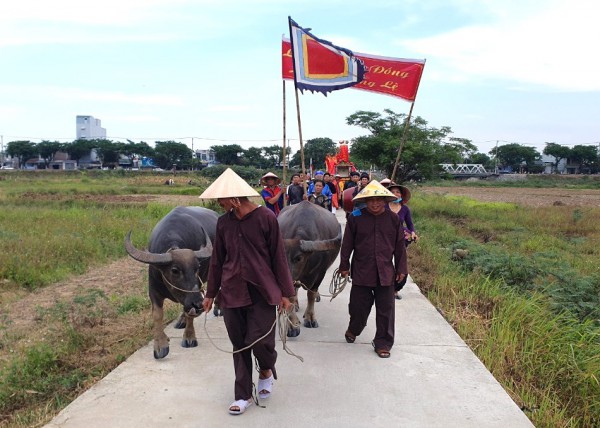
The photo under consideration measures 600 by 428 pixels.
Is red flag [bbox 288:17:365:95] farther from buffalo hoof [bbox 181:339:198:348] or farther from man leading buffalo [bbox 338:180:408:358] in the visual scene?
buffalo hoof [bbox 181:339:198:348]

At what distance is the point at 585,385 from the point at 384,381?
174 cm

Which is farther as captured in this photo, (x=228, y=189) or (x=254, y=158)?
(x=254, y=158)

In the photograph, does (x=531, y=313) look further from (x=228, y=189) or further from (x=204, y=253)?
(x=228, y=189)

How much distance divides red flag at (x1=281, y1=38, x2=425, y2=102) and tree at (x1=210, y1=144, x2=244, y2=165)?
2691 inches

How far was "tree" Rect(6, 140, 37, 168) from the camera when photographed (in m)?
74.8

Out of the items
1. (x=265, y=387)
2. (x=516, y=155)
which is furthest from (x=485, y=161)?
(x=265, y=387)

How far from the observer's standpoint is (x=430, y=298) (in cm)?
680

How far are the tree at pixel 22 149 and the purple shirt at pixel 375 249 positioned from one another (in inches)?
3226

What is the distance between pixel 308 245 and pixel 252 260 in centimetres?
139

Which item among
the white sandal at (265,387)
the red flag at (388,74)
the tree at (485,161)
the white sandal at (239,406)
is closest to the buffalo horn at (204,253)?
the white sandal at (265,387)

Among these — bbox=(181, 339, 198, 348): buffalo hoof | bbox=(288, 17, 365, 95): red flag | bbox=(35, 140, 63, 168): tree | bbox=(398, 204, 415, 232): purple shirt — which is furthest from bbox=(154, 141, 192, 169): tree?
bbox=(181, 339, 198, 348): buffalo hoof

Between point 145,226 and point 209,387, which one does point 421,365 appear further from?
point 145,226

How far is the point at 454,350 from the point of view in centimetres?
479

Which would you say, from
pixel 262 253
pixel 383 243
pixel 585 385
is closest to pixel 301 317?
pixel 383 243
